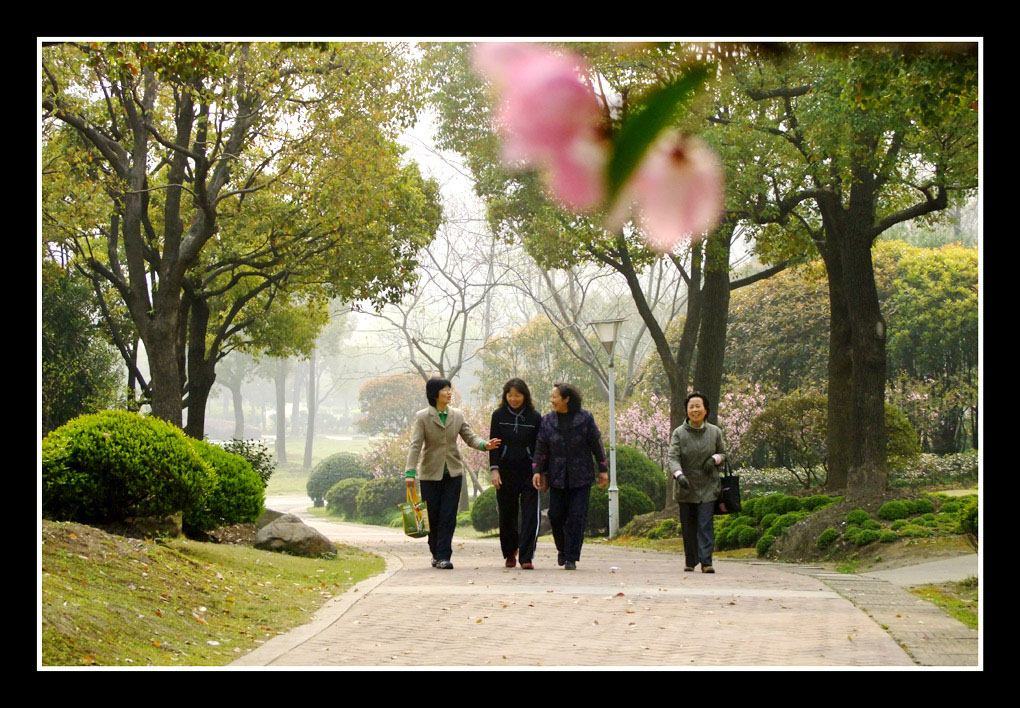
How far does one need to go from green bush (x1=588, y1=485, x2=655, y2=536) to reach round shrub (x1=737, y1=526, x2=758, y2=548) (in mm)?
5419

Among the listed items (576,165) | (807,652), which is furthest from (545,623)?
(576,165)

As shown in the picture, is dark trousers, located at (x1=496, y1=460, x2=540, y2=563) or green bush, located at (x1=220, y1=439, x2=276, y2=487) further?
green bush, located at (x1=220, y1=439, x2=276, y2=487)

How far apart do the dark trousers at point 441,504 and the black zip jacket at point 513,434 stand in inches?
17.6

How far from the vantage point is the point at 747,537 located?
1502cm

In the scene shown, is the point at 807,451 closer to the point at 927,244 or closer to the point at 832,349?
the point at 832,349

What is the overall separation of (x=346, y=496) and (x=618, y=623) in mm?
33228

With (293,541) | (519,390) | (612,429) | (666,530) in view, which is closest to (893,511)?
(666,530)

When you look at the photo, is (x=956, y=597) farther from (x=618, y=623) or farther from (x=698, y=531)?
(x=618, y=623)

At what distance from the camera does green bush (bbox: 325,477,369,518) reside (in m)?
39.1

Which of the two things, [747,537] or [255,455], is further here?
[255,455]

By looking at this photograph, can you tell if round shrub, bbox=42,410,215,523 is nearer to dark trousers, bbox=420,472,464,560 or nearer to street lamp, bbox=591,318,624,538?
dark trousers, bbox=420,472,464,560

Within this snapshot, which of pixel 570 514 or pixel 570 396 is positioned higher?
pixel 570 396

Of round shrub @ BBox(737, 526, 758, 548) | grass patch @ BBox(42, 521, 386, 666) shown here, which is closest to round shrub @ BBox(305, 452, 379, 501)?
round shrub @ BBox(737, 526, 758, 548)

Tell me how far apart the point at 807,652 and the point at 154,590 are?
4.57 m
